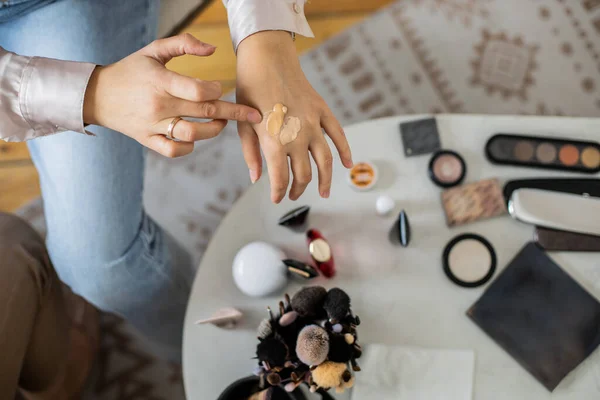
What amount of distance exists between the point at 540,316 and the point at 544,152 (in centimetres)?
25

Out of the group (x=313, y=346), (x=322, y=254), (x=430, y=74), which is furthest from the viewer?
(x=430, y=74)

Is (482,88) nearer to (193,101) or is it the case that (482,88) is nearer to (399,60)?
(399,60)

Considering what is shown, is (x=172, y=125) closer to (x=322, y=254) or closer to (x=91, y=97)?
(x=91, y=97)

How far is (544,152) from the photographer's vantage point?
71 centimetres

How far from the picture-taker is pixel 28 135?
62 cm

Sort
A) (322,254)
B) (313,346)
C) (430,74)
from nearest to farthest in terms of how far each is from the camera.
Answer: (313,346) → (322,254) → (430,74)

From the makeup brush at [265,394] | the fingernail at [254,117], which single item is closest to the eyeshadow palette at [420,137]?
the fingernail at [254,117]

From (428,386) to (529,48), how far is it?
3.16 ft

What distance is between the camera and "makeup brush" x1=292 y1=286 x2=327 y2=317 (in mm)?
551

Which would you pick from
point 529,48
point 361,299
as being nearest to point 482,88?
point 529,48

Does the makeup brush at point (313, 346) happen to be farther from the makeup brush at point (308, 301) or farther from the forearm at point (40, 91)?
the forearm at point (40, 91)

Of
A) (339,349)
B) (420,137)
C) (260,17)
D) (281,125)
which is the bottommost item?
(339,349)

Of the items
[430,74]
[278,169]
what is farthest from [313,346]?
[430,74]

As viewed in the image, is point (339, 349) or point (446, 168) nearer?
point (339, 349)
